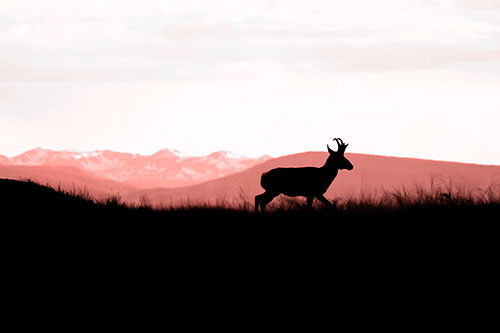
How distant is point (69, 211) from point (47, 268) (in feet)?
11.1

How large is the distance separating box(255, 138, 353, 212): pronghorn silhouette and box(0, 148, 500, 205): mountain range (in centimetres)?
37

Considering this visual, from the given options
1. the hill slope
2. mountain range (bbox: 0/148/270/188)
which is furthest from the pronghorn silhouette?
mountain range (bbox: 0/148/270/188)

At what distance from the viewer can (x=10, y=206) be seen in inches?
374

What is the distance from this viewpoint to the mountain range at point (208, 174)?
113 ft

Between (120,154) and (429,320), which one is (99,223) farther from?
(120,154)

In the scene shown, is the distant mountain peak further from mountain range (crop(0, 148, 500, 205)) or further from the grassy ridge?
the grassy ridge

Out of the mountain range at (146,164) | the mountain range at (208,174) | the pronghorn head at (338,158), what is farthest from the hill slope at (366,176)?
the mountain range at (146,164)

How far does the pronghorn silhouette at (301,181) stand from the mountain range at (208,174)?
14.4 inches

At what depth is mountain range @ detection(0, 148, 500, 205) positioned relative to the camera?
3438 centimetres

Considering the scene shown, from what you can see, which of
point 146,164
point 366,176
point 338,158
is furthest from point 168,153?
point 338,158

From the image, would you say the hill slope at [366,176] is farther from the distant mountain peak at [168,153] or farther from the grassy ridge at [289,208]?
the distant mountain peak at [168,153]

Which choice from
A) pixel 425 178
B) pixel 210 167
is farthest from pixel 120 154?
pixel 425 178

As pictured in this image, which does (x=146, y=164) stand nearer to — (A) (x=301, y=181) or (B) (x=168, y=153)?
(B) (x=168, y=153)

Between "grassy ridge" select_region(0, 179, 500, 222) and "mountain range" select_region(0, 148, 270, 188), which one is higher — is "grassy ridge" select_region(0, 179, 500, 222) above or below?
below
